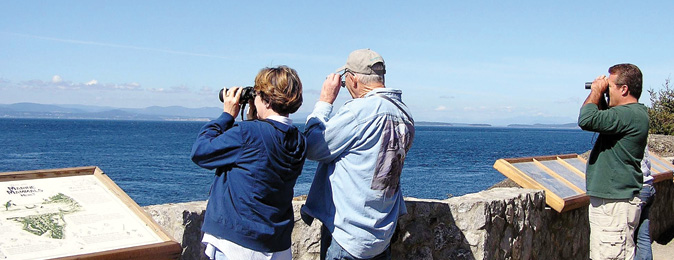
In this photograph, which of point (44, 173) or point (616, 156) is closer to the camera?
point (44, 173)

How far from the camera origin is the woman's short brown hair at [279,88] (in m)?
2.59

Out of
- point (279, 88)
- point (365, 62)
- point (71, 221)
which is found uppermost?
point (365, 62)

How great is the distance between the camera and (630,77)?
3930 millimetres

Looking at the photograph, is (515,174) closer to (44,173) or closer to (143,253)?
(143,253)

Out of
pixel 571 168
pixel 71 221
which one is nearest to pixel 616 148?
pixel 571 168

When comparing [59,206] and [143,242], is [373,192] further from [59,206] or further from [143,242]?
[59,206]

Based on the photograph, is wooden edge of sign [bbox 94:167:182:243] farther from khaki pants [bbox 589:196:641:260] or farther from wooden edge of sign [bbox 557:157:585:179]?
wooden edge of sign [bbox 557:157:585:179]

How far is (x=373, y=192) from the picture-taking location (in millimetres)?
2824

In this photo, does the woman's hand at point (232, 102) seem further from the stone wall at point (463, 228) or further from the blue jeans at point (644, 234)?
the blue jeans at point (644, 234)

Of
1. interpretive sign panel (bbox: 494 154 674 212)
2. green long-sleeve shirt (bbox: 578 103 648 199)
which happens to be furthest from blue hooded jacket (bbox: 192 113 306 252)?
interpretive sign panel (bbox: 494 154 674 212)

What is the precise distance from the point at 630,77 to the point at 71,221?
3336 mm

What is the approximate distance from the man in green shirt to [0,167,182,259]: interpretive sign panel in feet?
8.85

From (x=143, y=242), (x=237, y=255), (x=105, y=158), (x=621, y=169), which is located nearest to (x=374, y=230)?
(x=237, y=255)

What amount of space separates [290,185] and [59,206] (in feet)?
3.14
